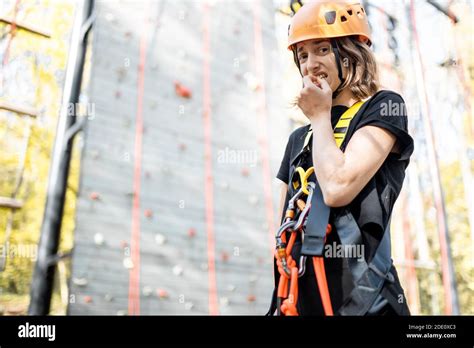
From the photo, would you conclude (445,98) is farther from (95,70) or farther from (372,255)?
(372,255)

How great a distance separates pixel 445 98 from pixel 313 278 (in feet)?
6.85

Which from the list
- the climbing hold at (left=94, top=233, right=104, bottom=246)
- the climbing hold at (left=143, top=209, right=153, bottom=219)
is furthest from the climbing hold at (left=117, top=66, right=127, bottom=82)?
the climbing hold at (left=94, top=233, right=104, bottom=246)

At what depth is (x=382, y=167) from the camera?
100 cm

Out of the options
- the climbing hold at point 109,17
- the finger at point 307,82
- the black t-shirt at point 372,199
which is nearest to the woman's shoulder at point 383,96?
the black t-shirt at point 372,199

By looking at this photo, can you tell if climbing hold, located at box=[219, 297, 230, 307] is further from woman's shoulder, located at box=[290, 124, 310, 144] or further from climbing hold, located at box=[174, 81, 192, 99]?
woman's shoulder, located at box=[290, 124, 310, 144]

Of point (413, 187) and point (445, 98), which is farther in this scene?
point (413, 187)

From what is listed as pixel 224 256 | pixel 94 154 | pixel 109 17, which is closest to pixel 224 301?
pixel 224 256

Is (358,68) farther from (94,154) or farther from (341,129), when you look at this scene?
(94,154)

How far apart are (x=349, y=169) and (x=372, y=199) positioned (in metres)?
0.08

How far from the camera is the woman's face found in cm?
106

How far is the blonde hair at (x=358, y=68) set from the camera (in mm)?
1064

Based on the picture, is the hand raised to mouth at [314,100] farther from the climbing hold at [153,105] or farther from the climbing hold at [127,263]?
the climbing hold at [153,105]
